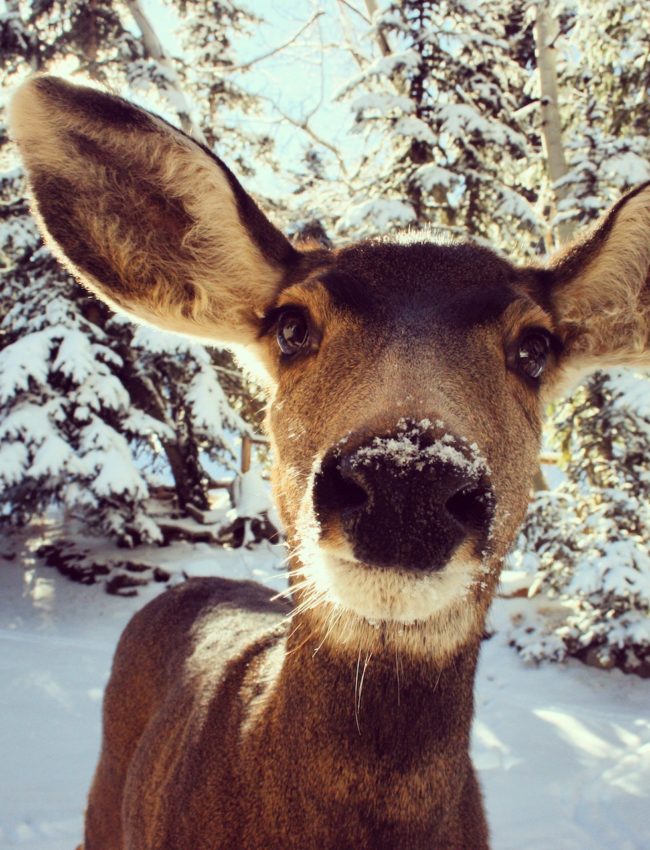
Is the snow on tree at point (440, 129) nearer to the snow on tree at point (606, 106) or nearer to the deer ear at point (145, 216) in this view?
the snow on tree at point (606, 106)

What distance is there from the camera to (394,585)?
137cm

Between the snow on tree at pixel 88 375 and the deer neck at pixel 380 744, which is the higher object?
the snow on tree at pixel 88 375

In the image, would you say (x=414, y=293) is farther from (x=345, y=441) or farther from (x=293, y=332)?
(x=345, y=441)

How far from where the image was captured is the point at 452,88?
9.68m

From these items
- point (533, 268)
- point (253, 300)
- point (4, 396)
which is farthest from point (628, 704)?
point (4, 396)

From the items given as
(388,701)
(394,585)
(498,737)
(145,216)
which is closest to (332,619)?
(388,701)

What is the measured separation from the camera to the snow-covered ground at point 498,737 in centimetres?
496

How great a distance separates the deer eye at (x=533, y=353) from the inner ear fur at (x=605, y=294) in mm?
342

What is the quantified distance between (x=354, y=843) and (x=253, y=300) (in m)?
1.89

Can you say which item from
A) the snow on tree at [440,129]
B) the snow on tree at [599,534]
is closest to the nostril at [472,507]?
the snow on tree at [599,534]

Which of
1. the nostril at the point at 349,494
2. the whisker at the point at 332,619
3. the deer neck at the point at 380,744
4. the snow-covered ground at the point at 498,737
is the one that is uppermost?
the nostril at the point at 349,494

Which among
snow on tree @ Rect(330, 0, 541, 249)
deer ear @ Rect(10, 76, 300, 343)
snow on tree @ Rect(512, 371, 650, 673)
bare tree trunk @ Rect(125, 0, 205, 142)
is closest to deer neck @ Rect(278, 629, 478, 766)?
deer ear @ Rect(10, 76, 300, 343)

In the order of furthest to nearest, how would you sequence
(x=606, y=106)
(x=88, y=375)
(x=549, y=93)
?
(x=88, y=375) → (x=549, y=93) → (x=606, y=106)

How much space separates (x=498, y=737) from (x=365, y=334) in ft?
19.1
